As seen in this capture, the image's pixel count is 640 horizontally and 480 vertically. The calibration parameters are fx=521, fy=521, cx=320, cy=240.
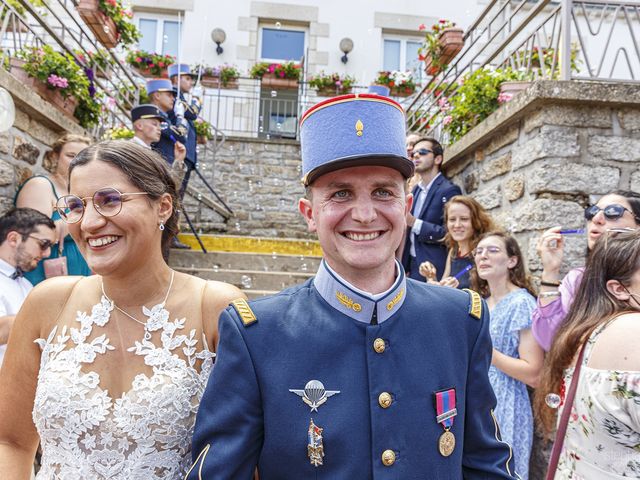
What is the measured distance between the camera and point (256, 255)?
642 cm

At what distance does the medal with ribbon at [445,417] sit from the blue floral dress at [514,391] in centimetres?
180

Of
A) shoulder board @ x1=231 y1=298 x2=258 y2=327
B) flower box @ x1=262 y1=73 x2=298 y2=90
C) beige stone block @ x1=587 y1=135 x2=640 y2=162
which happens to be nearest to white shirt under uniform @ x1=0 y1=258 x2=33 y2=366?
shoulder board @ x1=231 y1=298 x2=258 y2=327

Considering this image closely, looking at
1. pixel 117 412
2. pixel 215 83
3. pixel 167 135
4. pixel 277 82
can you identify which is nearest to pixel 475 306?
pixel 117 412

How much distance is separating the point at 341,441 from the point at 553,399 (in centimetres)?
130

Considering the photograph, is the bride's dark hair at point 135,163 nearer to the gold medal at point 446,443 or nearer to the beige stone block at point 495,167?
the gold medal at point 446,443

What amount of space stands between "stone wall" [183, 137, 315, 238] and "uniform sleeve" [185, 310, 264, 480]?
25.8ft

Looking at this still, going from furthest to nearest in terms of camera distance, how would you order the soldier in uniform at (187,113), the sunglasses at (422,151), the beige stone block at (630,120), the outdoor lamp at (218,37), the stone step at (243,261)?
the outdoor lamp at (218,37) < the soldier in uniform at (187,113) < the stone step at (243,261) < the sunglasses at (422,151) < the beige stone block at (630,120)

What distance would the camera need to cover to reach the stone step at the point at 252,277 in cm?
587

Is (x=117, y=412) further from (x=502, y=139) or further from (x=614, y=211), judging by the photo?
(x=502, y=139)

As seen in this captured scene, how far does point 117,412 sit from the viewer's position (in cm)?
154

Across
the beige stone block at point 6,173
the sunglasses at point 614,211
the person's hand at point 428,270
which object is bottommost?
the person's hand at point 428,270

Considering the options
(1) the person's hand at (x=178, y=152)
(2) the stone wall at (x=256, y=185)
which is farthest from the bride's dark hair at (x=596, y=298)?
(2) the stone wall at (x=256, y=185)

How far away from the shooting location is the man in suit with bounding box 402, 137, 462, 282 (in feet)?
14.9

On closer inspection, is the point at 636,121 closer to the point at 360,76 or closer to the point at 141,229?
the point at 141,229
